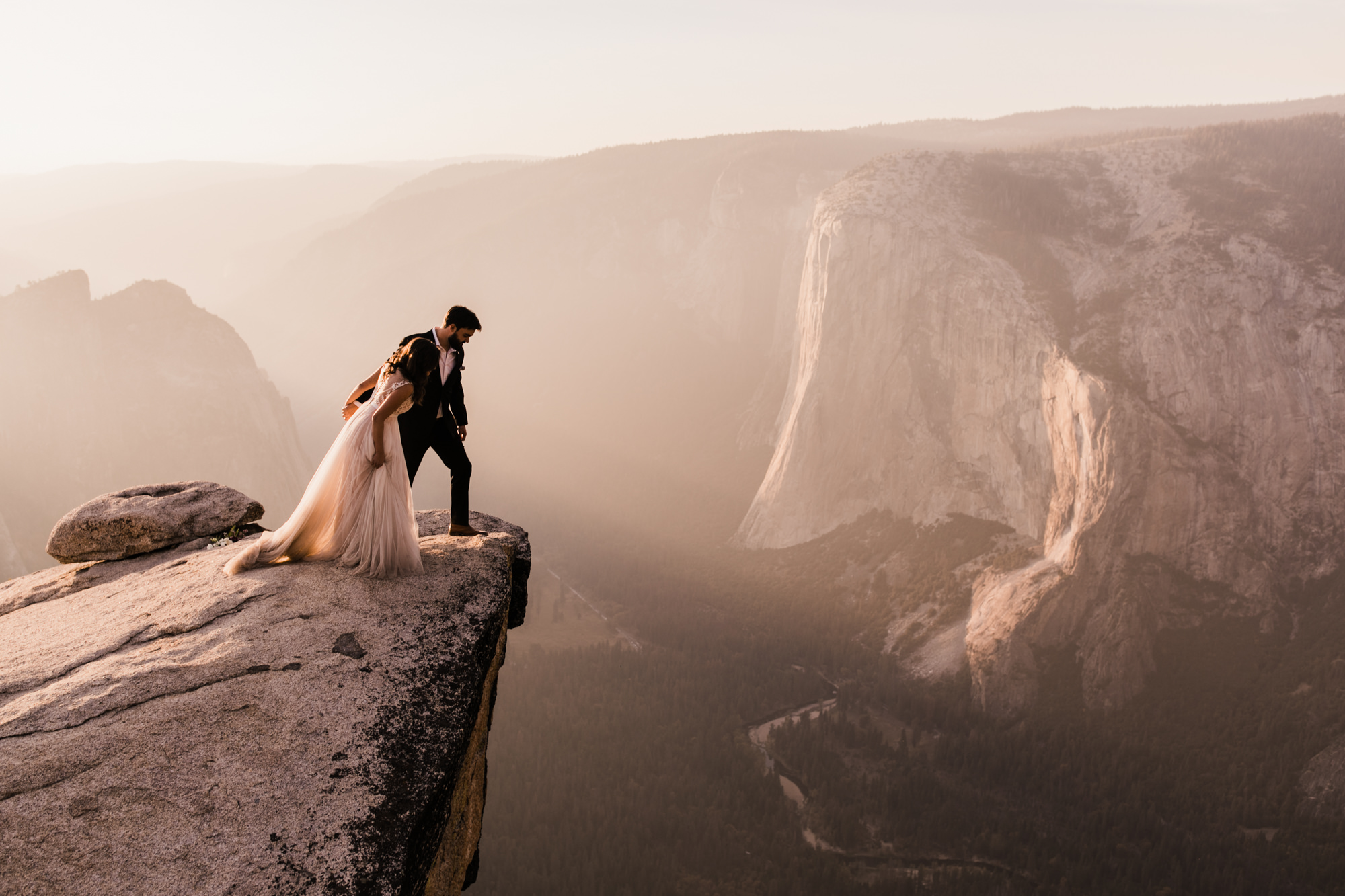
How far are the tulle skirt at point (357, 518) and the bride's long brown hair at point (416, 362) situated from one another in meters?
0.42

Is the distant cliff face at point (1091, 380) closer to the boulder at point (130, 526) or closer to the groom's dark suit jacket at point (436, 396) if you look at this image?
the groom's dark suit jacket at point (436, 396)

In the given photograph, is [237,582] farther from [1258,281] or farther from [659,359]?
[659,359]

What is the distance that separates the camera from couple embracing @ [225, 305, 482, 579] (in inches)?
305

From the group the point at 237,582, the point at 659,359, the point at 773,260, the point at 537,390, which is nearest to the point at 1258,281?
the point at 237,582

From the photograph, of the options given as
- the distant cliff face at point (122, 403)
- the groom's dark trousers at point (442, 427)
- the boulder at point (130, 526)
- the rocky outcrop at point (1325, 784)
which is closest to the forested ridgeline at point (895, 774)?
the rocky outcrop at point (1325, 784)

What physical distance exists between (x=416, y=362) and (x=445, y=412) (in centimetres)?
91

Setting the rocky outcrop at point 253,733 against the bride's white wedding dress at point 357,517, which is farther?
the bride's white wedding dress at point 357,517

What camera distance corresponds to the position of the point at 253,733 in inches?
222

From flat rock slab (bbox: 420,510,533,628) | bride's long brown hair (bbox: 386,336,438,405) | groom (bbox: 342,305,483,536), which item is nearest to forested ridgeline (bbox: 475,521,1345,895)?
flat rock slab (bbox: 420,510,533,628)

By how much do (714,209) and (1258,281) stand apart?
5948cm

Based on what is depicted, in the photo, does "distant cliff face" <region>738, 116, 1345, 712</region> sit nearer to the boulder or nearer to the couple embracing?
the couple embracing

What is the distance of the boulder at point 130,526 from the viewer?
9.57 metres

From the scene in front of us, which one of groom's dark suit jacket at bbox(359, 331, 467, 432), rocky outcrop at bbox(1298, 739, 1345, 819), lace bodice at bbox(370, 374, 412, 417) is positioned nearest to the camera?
lace bodice at bbox(370, 374, 412, 417)

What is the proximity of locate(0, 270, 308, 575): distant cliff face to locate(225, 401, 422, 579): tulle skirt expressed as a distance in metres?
41.6
